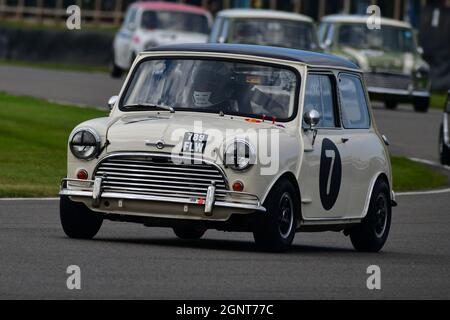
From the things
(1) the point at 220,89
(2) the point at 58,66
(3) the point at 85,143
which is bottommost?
(2) the point at 58,66

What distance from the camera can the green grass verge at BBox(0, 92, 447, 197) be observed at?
1873cm

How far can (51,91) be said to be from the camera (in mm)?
35094

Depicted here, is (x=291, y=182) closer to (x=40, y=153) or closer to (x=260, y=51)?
(x=260, y=51)

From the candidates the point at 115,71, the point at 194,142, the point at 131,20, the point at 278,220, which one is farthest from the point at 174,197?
the point at 115,71

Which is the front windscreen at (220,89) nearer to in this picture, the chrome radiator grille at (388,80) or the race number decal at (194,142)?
the race number decal at (194,142)

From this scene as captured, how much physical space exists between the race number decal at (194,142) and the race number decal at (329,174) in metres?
1.20

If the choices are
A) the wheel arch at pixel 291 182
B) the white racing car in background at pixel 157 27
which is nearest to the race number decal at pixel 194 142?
the wheel arch at pixel 291 182

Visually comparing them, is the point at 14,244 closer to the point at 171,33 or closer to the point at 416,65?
the point at 416,65

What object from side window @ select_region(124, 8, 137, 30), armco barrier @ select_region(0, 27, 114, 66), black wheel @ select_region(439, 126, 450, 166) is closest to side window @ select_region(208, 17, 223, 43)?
side window @ select_region(124, 8, 137, 30)

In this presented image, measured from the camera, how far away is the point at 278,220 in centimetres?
1211

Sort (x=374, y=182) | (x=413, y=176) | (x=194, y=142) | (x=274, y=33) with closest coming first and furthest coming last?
(x=194, y=142) → (x=374, y=182) → (x=413, y=176) → (x=274, y=33)

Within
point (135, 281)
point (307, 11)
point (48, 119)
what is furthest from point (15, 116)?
point (307, 11)

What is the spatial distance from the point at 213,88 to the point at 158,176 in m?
1.18

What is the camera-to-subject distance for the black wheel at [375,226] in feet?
44.8
